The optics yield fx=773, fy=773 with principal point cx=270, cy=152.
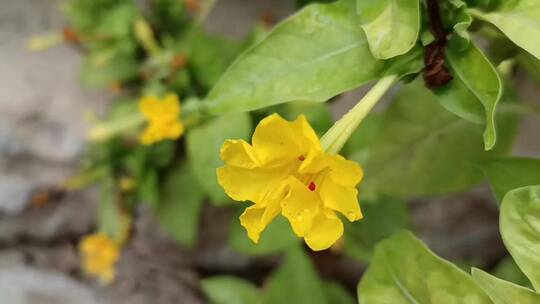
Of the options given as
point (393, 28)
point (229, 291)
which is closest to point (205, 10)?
point (229, 291)

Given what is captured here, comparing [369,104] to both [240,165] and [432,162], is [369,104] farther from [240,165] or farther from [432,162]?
[432,162]

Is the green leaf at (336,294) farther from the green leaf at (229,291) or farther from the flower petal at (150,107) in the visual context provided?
the flower petal at (150,107)

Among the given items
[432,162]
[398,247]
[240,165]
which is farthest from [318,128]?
[240,165]

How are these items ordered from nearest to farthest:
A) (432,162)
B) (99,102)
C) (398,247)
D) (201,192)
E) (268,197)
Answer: (268,197) < (398,247) < (432,162) < (201,192) < (99,102)

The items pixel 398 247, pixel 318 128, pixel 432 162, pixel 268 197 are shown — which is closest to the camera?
pixel 268 197

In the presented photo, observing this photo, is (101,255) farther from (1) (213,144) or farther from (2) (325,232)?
(2) (325,232)

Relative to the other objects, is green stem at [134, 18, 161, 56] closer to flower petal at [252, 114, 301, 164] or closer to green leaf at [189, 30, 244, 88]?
green leaf at [189, 30, 244, 88]

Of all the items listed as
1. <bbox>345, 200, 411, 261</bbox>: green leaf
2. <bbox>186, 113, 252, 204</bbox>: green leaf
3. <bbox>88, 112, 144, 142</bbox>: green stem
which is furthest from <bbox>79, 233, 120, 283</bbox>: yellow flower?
<bbox>345, 200, 411, 261</bbox>: green leaf

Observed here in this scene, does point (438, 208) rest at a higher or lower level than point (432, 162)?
lower
